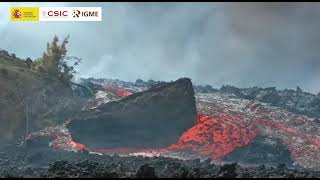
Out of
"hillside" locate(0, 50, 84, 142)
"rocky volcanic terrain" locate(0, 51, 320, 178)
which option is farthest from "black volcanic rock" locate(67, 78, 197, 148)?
"hillside" locate(0, 50, 84, 142)

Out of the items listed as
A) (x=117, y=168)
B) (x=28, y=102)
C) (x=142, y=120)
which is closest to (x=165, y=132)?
(x=142, y=120)

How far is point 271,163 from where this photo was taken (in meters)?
63.2

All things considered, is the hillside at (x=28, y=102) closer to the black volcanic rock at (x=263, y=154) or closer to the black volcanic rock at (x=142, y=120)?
the black volcanic rock at (x=142, y=120)

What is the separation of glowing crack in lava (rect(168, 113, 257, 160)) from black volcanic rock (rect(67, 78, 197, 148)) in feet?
5.54

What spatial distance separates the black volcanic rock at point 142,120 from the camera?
6395 centimetres

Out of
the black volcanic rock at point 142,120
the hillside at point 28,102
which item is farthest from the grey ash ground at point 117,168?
the black volcanic rock at point 142,120

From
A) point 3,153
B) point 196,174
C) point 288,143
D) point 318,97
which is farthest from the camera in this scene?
point 318,97

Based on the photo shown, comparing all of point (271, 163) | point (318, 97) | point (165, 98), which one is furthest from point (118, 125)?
point (318, 97)

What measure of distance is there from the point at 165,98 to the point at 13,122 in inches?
734

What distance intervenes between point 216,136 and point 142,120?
9.16 meters

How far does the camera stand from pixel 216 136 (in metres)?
64.2

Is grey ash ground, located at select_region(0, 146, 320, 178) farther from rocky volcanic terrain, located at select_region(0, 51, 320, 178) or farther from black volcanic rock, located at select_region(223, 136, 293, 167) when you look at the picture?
black volcanic rock, located at select_region(223, 136, 293, 167)

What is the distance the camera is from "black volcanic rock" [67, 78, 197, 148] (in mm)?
63950

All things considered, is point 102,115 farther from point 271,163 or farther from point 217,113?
point 271,163
